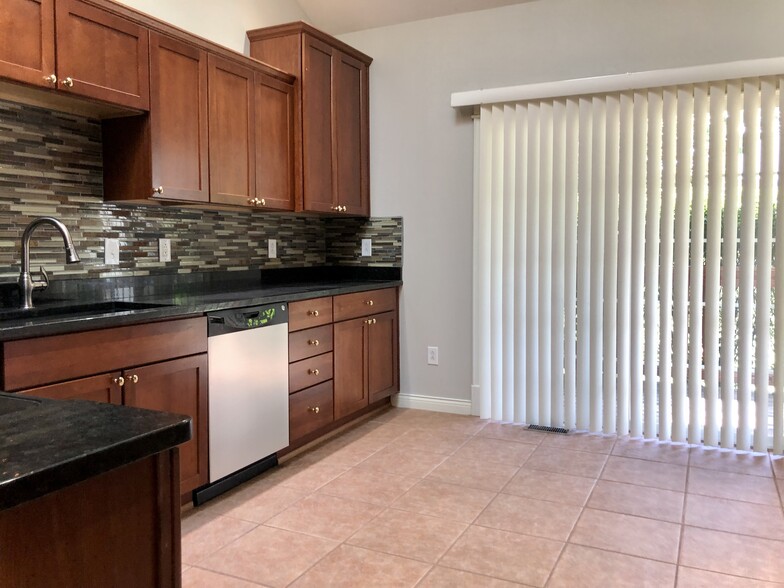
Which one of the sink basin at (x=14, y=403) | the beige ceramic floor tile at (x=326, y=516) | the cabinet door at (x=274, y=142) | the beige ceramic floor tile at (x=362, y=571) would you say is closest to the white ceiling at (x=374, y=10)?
the cabinet door at (x=274, y=142)

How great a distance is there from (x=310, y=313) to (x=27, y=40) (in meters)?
1.68

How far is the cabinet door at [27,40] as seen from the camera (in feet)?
6.76

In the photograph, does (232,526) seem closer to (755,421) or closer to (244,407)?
(244,407)

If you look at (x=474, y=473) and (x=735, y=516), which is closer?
(x=735, y=516)

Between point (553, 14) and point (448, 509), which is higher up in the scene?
point (553, 14)

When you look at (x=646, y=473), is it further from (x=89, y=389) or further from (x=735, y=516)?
(x=89, y=389)

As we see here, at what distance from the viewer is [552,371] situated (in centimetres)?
367

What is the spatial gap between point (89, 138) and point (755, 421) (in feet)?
11.4

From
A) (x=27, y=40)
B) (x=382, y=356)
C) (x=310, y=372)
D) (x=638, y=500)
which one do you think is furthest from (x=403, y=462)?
(x=27, y=40)

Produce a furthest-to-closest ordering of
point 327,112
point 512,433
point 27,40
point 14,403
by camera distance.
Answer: point 327,112 → point 512,433 → point 27,40 → point 14,403

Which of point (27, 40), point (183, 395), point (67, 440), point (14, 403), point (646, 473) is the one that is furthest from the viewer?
point (646, 473)

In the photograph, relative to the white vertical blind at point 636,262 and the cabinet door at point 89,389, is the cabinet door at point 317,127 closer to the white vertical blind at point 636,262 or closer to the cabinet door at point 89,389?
the white vertical blind at point 636,262

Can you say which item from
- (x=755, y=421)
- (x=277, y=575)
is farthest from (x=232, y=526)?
(x=755, y=421)

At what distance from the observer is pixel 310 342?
10.7 feet
